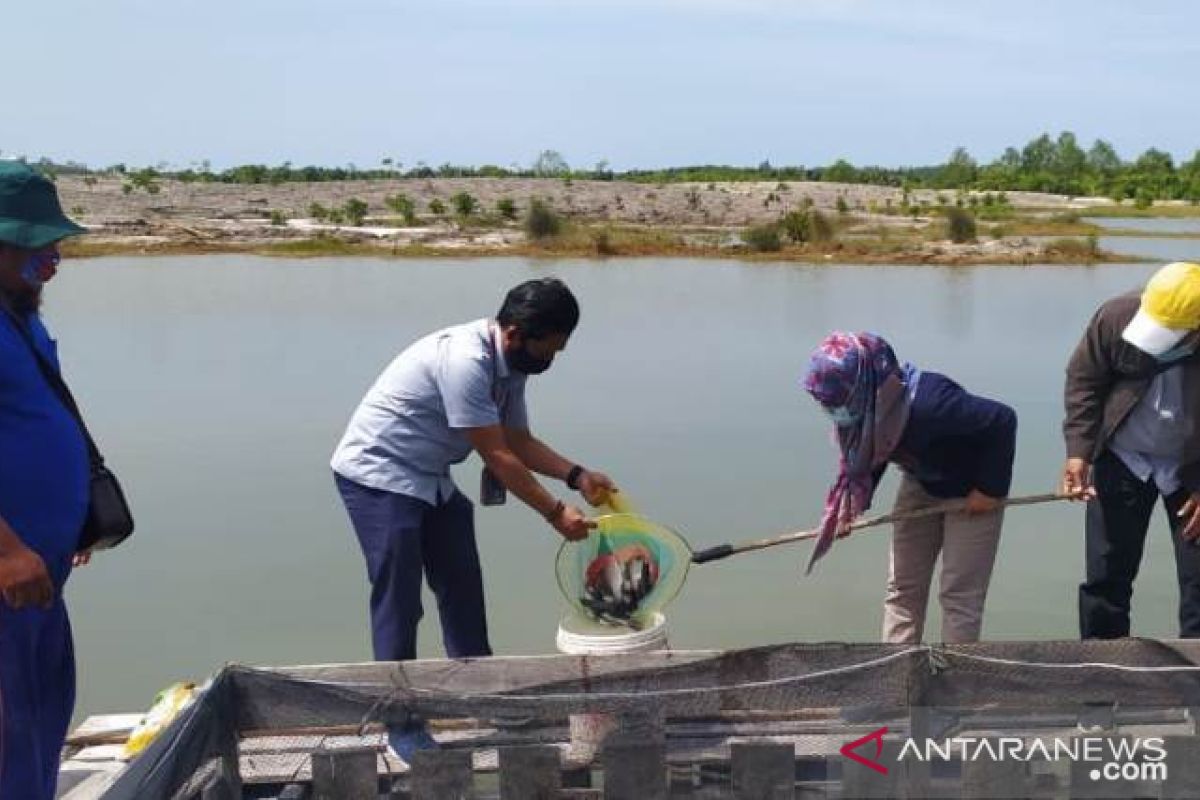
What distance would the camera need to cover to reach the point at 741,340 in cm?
1020

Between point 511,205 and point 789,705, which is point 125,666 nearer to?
point 789,705

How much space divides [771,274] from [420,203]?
59.5 ft

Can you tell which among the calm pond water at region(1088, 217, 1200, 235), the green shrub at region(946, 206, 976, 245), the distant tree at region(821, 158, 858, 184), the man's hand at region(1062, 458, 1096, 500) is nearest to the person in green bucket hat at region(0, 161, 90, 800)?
the man's hand at region(1062, 458, 1096, 500)

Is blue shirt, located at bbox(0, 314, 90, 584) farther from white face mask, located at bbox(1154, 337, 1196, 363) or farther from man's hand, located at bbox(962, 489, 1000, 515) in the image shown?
white face mask, located at bbox(1154, 337, 1196, 363)

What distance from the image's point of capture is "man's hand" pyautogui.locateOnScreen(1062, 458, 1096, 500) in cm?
282

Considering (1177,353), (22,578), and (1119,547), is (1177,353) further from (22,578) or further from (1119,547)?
(22,578)

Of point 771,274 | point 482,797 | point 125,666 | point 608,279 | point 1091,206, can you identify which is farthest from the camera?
point 1091,206

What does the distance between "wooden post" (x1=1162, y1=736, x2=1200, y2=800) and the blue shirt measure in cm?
188

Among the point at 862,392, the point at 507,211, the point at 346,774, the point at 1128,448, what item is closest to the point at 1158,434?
the point at 1128,448

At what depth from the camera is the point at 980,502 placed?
2736 millimetres

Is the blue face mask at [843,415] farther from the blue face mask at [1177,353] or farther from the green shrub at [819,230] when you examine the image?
the green shrub at [819,230]

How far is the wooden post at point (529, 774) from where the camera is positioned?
2152 mm

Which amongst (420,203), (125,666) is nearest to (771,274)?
(125,666)

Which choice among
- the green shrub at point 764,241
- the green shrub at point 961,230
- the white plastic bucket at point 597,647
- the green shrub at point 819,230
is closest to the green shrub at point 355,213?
the green shrub at point 764,241
